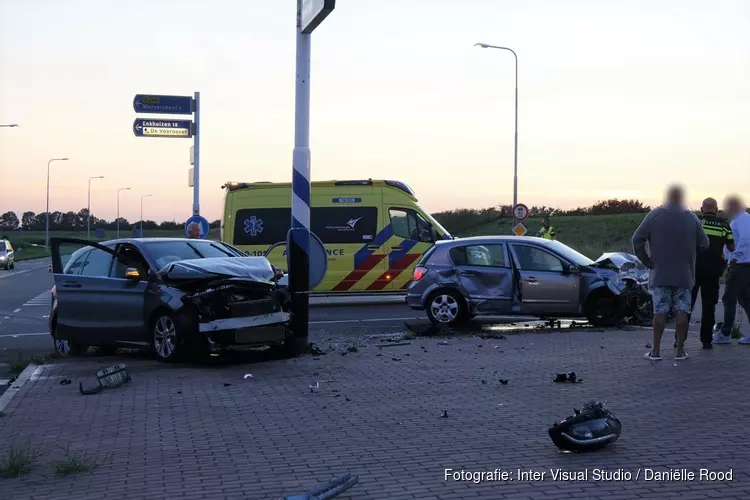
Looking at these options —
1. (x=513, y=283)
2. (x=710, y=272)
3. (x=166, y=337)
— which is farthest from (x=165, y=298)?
(x=710, y=272)

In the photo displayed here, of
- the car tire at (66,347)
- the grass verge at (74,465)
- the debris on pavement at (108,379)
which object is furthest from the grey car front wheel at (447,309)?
the grass verge at (74,465)

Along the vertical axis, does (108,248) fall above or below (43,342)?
above

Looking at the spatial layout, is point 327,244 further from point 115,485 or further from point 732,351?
point 115,485

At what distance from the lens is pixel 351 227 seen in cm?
2056

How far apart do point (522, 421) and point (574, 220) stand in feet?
237

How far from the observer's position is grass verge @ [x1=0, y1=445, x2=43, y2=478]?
18.5 ft

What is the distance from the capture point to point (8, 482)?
18.1ft

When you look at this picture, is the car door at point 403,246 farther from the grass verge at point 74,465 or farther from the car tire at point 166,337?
the grass verge at point 74,465

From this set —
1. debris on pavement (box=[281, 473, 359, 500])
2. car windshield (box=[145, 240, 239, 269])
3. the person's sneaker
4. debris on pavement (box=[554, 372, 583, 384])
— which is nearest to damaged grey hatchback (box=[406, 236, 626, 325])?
the person's sneaker

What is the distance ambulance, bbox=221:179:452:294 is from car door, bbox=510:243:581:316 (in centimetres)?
606

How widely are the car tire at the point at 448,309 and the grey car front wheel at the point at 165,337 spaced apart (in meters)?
5.35

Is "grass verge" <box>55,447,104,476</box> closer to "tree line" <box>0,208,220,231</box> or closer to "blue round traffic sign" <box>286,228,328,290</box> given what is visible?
"blue round traffic sign" <box>286,228,328,290</box>

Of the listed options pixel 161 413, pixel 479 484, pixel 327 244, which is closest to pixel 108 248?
pixel 161 413

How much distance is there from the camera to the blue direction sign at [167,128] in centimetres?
2294
